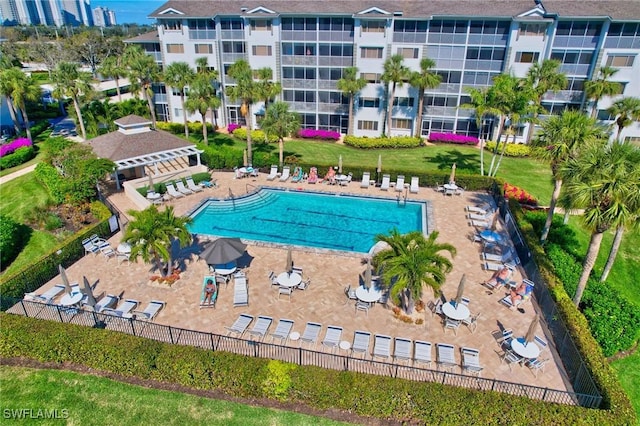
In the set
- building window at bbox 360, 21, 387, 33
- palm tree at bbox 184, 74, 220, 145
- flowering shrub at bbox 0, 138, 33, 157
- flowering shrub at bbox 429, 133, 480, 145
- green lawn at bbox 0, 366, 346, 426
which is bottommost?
green lawn at bbox 0, 366, 346, 426

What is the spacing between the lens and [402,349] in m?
14.5

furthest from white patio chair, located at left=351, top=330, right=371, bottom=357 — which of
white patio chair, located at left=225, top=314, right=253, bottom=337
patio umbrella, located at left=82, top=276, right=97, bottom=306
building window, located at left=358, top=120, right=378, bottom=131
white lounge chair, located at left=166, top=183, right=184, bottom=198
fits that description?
building window, located at left=358, top=120, right=378, bottom=131

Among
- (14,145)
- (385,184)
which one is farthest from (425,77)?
(14,145)

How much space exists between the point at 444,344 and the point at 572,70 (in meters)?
37.4

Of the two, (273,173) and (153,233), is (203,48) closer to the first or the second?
(273,173)

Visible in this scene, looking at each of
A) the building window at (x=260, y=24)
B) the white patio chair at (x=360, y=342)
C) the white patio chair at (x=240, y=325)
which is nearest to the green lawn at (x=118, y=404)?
the white patio chair at (x=360, y=342)

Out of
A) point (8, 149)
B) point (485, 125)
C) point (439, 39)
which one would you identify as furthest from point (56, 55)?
point (485, 125)

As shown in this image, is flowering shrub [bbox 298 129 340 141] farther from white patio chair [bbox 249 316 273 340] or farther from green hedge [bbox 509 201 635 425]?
white patio chair [bbox 249 316 273 340]

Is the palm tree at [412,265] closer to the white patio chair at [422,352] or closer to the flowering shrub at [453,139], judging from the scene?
the white patio chair at [422,352]

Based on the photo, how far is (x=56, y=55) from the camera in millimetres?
77688

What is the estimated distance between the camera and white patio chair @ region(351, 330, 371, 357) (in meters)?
14.5

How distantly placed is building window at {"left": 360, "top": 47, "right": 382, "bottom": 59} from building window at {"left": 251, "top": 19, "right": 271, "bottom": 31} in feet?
35.6

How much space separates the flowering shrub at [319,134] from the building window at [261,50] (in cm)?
966

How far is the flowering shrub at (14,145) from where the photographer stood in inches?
1452
